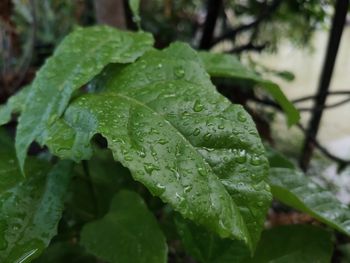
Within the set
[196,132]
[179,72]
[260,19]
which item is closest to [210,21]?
[260,19]

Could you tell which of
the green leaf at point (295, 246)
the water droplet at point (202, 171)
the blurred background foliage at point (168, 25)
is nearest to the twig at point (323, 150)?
the blurred background foliage at point (168, 25)

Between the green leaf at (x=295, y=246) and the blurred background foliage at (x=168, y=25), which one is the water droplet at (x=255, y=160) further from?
the blurred background foliage at (x=168, y=25)

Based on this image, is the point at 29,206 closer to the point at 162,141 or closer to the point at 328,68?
the point at 162,141

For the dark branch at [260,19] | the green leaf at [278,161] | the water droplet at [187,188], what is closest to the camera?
the water droplet at [187,188]

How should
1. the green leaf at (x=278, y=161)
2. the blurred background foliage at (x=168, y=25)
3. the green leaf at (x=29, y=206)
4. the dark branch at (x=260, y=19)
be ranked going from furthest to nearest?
the blurred background foliage at (x=168, y=25) < the dark branch at (x=260, y=19) < the green leaf at (x=278, y=161) < the green leaf at (x=29, y=206)

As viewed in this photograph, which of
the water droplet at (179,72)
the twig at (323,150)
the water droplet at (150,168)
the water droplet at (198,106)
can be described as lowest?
the twig at (323,150)

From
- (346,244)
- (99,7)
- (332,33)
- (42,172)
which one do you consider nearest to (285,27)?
(332,33)

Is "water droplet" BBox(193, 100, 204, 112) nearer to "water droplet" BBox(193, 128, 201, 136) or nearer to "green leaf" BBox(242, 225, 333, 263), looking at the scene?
"water droplet" BBox(193, 128, 201, 136)
